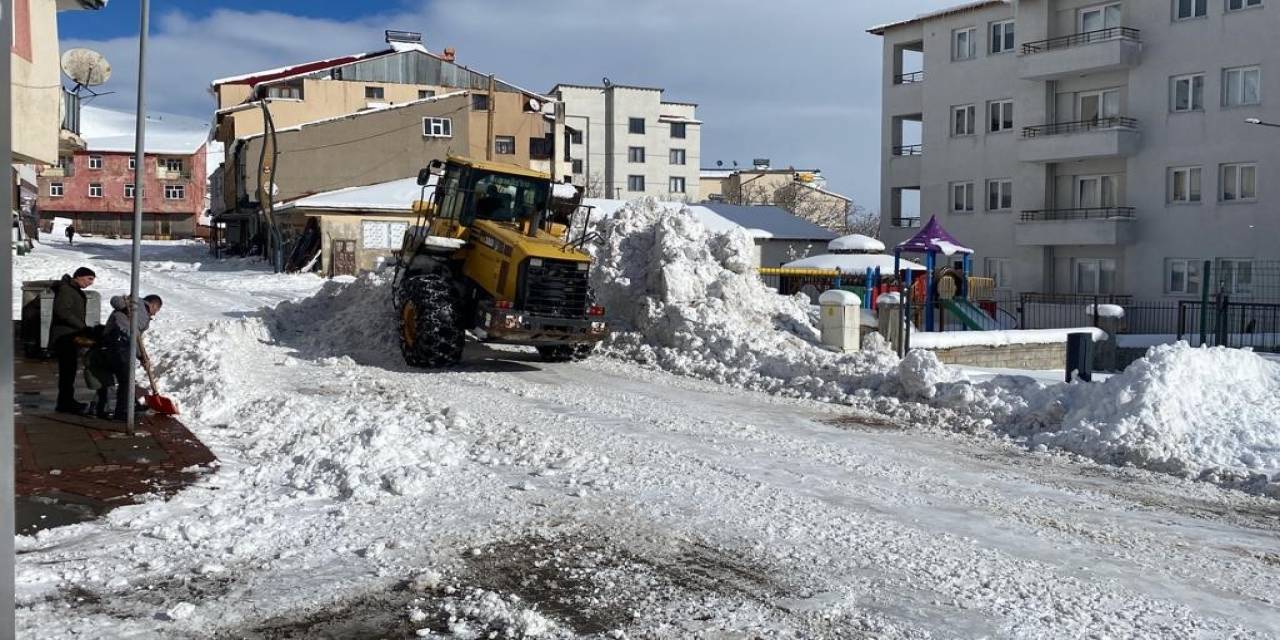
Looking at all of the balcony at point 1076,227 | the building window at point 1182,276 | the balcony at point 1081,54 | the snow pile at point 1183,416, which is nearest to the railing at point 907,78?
the balcony at point 1081,54

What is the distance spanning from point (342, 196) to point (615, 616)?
3253 centimetres

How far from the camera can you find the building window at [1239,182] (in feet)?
102

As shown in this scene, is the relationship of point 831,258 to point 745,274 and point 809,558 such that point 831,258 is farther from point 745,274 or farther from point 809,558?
point 809,558

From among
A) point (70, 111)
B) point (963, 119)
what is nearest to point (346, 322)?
point (70, 111)

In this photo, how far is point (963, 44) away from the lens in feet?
127

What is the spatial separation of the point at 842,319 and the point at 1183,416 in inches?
266

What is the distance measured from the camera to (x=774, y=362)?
15289 mm

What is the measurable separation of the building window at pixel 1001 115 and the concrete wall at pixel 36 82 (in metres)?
31.0

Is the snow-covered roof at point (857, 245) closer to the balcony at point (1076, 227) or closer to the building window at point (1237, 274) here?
the balcony at point (1076, 227)

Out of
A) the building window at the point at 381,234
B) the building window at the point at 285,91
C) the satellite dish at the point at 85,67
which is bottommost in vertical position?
the building window at the point at 381,234

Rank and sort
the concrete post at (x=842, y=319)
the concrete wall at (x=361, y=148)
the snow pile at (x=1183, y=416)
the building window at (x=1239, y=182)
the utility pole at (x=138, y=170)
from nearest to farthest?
the utility pole at (x=138, y=170) → the snow pile at (x=1183, y=416) → the concrete post at (x=842, y=319) → the building window at (x=1239, y=182) → the concrete wall at (x=361, y=148)

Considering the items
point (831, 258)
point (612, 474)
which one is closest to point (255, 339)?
point (612, 474)

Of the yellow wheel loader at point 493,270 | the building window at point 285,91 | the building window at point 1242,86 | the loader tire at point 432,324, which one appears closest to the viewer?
the yellow wheel loader at point 493,270

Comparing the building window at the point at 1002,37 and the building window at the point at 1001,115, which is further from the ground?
the building window at the point at 1002,37
